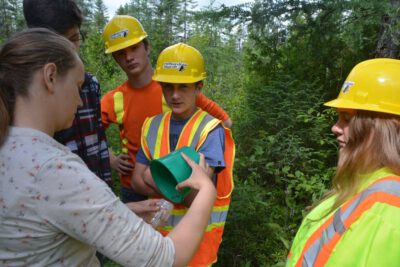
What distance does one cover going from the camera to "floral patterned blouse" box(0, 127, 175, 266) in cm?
114

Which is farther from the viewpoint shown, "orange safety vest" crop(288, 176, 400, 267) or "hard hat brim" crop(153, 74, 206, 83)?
"hard hat brim" crop(153, 74, 206, 83)

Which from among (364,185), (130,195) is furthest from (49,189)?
(130,195)

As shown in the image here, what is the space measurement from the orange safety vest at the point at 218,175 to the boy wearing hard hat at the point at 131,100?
0.58 meters

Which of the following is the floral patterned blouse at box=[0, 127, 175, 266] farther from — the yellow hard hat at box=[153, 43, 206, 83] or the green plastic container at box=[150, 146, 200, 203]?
the yellow hard hat at box=[153, 43, 206, 83]

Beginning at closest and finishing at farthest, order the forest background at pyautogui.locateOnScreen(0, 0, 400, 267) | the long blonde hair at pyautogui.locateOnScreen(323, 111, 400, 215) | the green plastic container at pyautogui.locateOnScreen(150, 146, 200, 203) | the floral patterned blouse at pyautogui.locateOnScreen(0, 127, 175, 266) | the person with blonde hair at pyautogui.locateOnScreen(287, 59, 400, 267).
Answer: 1. the floral patterned blouse at pyautogui.locateOnScreen(0, 127, 175, 266)
2. the person with blonde hair at pyautogui.locateOnScreen(287, 59, 400, 267)
3. the long blonde hair at pyautogui.locateOnScreen(323, 111, 400, 215)
4. the green plastic container at pyautogui.locateOnScreen(150, 146, 200, 203)
5. the forest background at pyautogui.locateOnScreen(0, 0, 400, 267)

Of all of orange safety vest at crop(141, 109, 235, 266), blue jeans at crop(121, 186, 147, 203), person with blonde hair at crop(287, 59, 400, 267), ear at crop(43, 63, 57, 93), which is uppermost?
ear at crop(43, 63, 57, 93)

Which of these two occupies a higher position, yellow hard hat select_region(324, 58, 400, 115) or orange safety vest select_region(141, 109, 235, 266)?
yellow hard hat select_region(324, 58, 400, 115)

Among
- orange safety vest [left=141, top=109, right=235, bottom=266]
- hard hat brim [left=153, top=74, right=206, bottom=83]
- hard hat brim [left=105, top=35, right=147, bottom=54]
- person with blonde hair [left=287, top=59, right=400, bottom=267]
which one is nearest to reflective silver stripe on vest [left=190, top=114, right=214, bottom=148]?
orange safety vest [left=141, top=109, right=235, bottom=266]

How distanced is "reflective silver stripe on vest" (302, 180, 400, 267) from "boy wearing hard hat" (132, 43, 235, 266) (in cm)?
91

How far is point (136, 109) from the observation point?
3.22 m

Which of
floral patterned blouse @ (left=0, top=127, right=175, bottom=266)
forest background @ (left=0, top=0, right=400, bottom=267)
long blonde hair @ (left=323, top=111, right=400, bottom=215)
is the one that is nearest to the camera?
floral patterned blouse @ (left=0, top=127, right=175, bottom=266)

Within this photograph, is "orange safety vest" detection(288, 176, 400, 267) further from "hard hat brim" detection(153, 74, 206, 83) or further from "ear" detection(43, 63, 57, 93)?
"hard hat brim" detection(153, 74, 206, 83)

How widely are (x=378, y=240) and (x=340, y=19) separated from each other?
14.4 feet

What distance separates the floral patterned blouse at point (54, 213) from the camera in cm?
114
